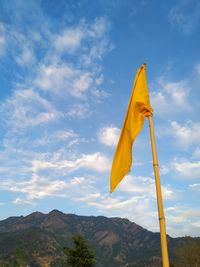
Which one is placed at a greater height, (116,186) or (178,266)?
(178,266)

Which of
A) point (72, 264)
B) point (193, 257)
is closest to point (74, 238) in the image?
point (72, 264)

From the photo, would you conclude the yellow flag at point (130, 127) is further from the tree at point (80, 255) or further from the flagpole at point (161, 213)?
the tree at point (80, 255)

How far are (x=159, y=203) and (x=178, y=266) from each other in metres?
89.9

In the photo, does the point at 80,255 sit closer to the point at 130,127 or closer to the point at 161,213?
the point at 130,127

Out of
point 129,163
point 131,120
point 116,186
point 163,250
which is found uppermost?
point 131,120

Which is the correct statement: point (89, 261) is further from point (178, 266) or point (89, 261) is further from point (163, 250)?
point (163, 250)

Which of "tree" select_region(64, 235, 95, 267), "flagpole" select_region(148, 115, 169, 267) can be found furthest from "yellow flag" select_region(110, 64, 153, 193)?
"tree" select_region(64, 235, 95, 267)

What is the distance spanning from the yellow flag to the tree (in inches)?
1990

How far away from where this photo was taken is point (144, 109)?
6289 mm

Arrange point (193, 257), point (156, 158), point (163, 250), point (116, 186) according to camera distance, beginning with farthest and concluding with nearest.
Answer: point (193, 257) → point (116, 186) → point (156, 158) → point (163, 250)

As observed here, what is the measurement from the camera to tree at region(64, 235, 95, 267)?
53.6 m

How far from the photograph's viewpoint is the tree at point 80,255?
176ft

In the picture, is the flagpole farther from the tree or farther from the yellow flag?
the tree

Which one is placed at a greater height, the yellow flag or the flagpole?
the yellow flag
